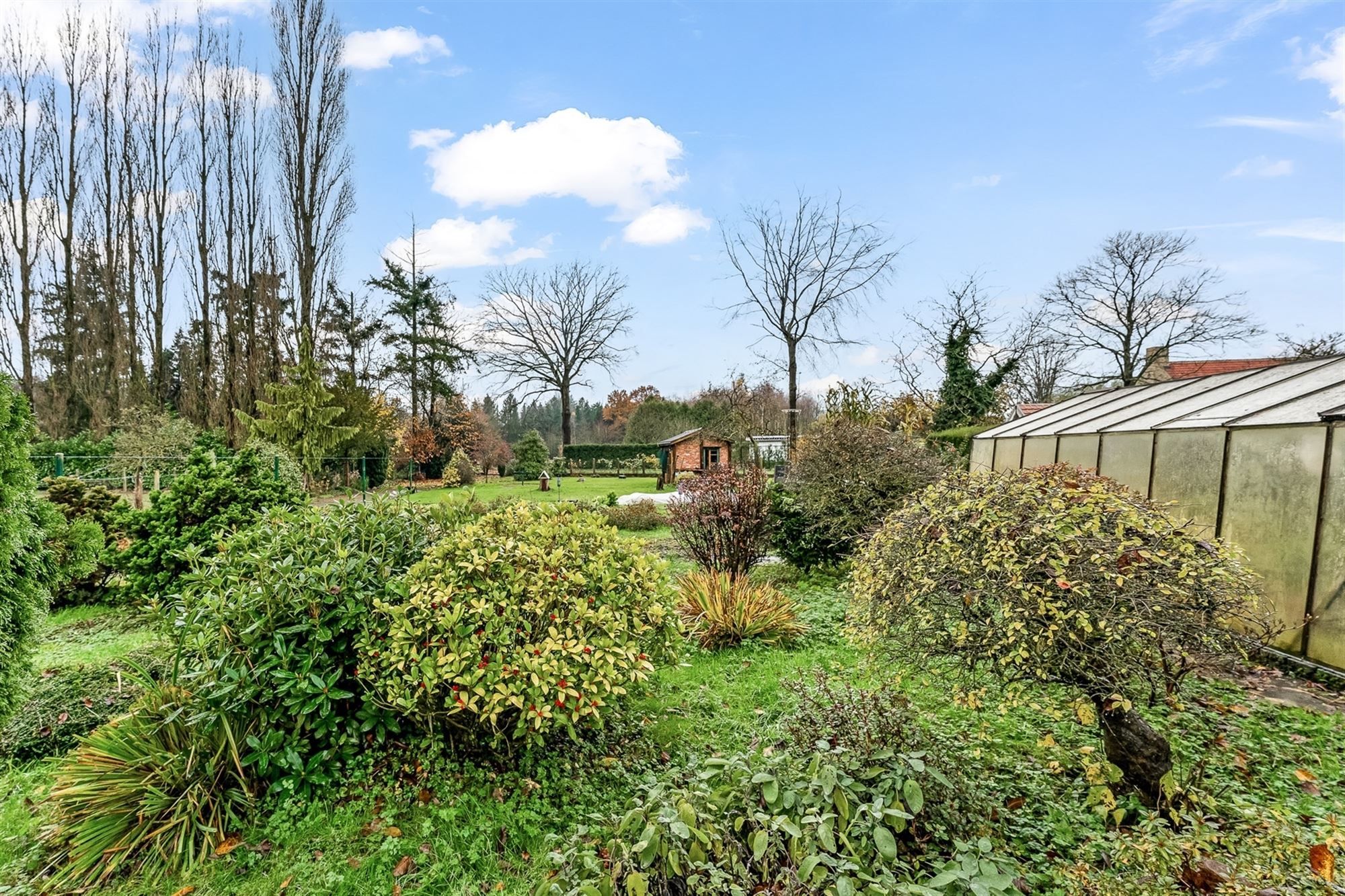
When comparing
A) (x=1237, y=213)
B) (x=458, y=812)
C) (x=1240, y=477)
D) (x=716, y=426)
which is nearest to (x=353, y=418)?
(x=716, y=426)

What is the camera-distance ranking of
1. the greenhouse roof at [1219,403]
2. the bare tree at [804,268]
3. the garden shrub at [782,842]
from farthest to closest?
the bare tree at [804,268] < the greenhouse roof at [1219,403] < the garden shrub at [782,842]

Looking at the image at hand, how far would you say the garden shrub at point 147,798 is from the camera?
2.54 metres

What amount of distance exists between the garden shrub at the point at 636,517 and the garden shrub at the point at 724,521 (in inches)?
226

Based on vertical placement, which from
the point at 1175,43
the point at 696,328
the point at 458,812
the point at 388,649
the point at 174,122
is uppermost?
the point at 174,122

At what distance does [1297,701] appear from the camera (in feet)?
13.0

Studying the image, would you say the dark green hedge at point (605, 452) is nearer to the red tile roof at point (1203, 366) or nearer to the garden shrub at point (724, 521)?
the red tile roof at point (1203, 366)

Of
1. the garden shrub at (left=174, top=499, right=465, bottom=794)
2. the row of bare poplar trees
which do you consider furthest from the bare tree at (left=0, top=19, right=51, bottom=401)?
the garden shrub at (left=174, top=499, right=465, bottom=794)

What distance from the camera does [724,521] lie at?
713 centimetres

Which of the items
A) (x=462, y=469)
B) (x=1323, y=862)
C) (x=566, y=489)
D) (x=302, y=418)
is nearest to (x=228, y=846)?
(x=1323, y=862)

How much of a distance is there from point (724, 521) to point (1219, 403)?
5.56 metres

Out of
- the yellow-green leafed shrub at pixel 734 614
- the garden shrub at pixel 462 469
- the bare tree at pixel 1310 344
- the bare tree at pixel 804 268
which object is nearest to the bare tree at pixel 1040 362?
the bare tree at pixel 1310 344

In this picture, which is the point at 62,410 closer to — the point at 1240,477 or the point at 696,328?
the point at 696,328

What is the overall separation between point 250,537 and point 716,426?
91.3 feet

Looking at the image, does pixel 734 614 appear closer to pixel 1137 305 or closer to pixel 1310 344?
pixel 1137 305
